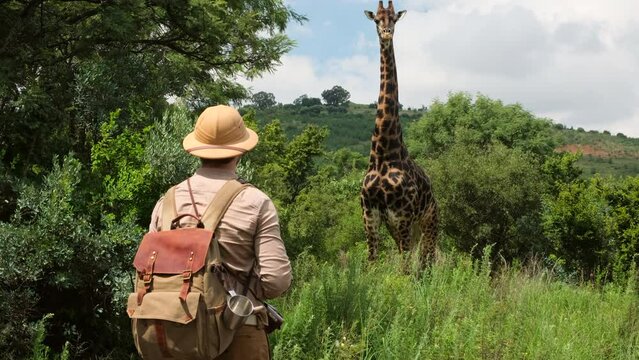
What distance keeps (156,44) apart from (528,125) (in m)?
33.8

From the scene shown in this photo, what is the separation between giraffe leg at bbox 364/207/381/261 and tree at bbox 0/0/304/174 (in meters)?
3.05

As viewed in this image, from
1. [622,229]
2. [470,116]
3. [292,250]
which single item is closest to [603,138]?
[470,116]

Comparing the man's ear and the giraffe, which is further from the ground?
the man's ear

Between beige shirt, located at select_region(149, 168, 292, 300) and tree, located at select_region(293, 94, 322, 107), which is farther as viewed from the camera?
tree, located at select_region(293, 94, 322, 107)

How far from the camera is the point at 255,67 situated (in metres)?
12.3

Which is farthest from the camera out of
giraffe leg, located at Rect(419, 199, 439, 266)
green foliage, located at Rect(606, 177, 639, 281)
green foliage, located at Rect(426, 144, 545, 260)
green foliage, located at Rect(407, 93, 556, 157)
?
green foliage, located at Rect(407, 93, 556, 157)

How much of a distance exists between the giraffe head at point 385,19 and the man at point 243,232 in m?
6.73

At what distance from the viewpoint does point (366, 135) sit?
453 ft

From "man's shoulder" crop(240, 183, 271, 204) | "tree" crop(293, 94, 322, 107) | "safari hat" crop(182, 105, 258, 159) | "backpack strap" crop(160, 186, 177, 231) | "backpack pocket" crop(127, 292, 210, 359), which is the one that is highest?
"tree" crop(293, 94, 322, 107)

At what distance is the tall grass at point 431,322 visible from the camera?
5.58m

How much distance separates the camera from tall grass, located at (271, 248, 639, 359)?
5.58m

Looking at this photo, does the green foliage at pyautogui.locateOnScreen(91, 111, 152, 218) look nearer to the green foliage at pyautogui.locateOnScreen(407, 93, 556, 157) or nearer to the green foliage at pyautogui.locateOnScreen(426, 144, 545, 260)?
the green foliage at pyautogui.locateOnScreen(426, 144, 545, 260)

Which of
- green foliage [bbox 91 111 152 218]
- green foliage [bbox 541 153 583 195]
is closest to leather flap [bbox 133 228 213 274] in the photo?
green foliage [bbox 91 111 152 218]

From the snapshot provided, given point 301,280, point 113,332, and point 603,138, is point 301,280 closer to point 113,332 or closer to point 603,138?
point 113,332
